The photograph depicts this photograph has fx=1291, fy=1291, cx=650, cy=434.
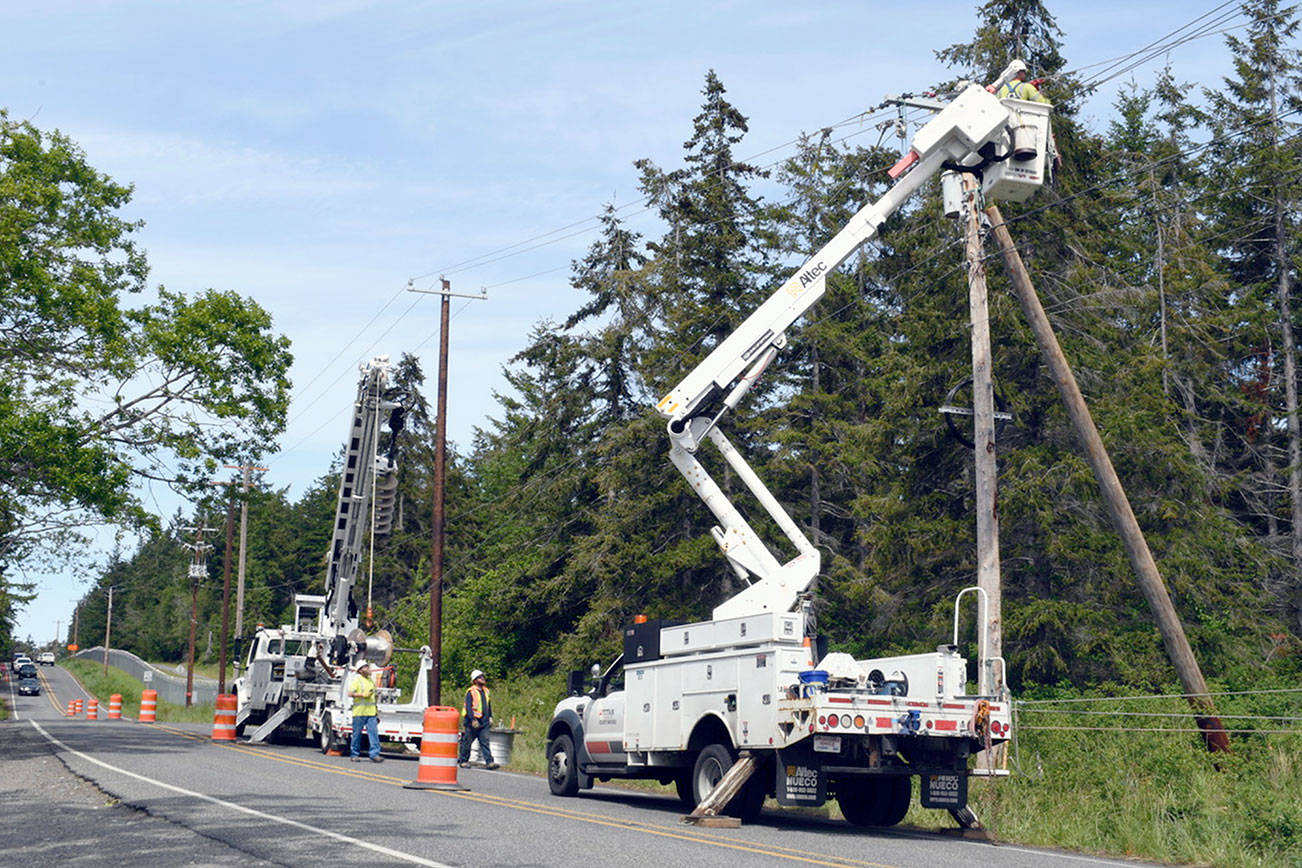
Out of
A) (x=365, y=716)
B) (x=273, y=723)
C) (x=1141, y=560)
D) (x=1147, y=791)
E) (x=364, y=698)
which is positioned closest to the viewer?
(x=1147, y=791)

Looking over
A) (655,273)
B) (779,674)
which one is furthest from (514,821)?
(655,273)

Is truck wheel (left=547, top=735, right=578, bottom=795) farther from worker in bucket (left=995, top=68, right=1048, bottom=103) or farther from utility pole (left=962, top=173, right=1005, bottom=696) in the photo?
worker in bucket (left=995, top=68, right=1048, bottom=103)

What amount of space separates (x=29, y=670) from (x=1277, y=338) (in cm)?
8027

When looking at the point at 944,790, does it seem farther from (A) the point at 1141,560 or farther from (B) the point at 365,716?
(B) the point at 365,716

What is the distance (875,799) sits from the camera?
1466 cm

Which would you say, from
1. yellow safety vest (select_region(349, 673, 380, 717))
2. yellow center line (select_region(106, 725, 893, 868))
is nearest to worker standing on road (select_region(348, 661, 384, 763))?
yellow safety vest (select_region(349, 673, 380, 717))

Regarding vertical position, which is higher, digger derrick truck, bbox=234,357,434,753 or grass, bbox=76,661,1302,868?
digger derrick truck, bbox=234,357,434,753

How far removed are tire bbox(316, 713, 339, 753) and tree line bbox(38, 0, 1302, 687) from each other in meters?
11.8

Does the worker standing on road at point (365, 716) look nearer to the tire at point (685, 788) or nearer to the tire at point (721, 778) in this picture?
the tire at point (685, 788)

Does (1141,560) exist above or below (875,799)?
above

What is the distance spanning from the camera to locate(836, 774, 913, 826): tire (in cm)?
1456

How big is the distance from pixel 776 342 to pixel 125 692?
7596 cm

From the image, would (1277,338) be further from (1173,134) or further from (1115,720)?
(1115,720)

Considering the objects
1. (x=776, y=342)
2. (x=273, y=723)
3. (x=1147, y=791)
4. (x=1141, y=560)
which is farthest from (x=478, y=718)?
(x=1147, y=791)
